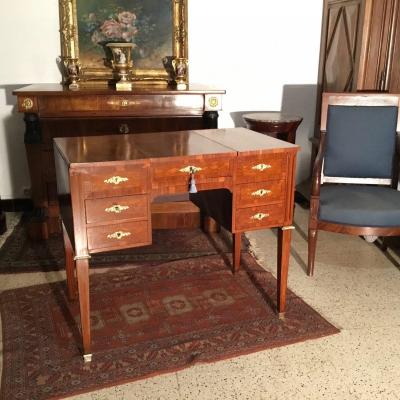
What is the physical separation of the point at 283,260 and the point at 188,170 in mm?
704

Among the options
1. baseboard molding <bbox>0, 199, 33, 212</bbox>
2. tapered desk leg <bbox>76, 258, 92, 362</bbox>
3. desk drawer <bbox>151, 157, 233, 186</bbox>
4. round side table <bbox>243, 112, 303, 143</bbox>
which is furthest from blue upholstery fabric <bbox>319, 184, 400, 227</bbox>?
baseboard molding <bbox>0, 199, 33, 212</bbox>

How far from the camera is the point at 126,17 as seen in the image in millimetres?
3652

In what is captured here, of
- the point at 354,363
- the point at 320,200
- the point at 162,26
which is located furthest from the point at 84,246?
the point at 162,26

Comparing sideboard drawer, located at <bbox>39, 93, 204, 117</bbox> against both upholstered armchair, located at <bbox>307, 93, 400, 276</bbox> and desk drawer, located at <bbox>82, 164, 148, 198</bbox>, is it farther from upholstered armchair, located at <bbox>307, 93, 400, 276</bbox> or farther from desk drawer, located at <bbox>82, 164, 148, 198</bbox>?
desk drawer, located at <bbox>82, 164, 148, 198</bbox>

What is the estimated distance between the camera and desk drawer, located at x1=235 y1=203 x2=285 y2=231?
220cm

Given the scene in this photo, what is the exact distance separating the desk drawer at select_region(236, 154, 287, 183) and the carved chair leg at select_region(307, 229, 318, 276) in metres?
0.75

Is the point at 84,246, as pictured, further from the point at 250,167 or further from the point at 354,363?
the point at 354,363

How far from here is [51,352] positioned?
6.98 feet

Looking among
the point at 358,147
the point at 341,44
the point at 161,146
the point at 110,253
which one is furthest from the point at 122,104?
the point at 341,44

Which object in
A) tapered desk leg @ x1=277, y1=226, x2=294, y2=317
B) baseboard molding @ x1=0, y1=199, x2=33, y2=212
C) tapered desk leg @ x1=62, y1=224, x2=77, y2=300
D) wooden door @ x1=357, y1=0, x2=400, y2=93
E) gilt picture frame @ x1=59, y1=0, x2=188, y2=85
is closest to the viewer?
tapered desk leg @ x1=277, y1=226, x2=294, y2=317

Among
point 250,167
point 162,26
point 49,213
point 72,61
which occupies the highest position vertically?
point 162,26

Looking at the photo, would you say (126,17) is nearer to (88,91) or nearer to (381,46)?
(88,91)

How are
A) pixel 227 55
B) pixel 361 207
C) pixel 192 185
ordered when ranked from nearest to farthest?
pixel 192 185 → pixel 361 207 → pixel 227 55

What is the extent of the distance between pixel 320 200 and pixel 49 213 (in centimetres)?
193
